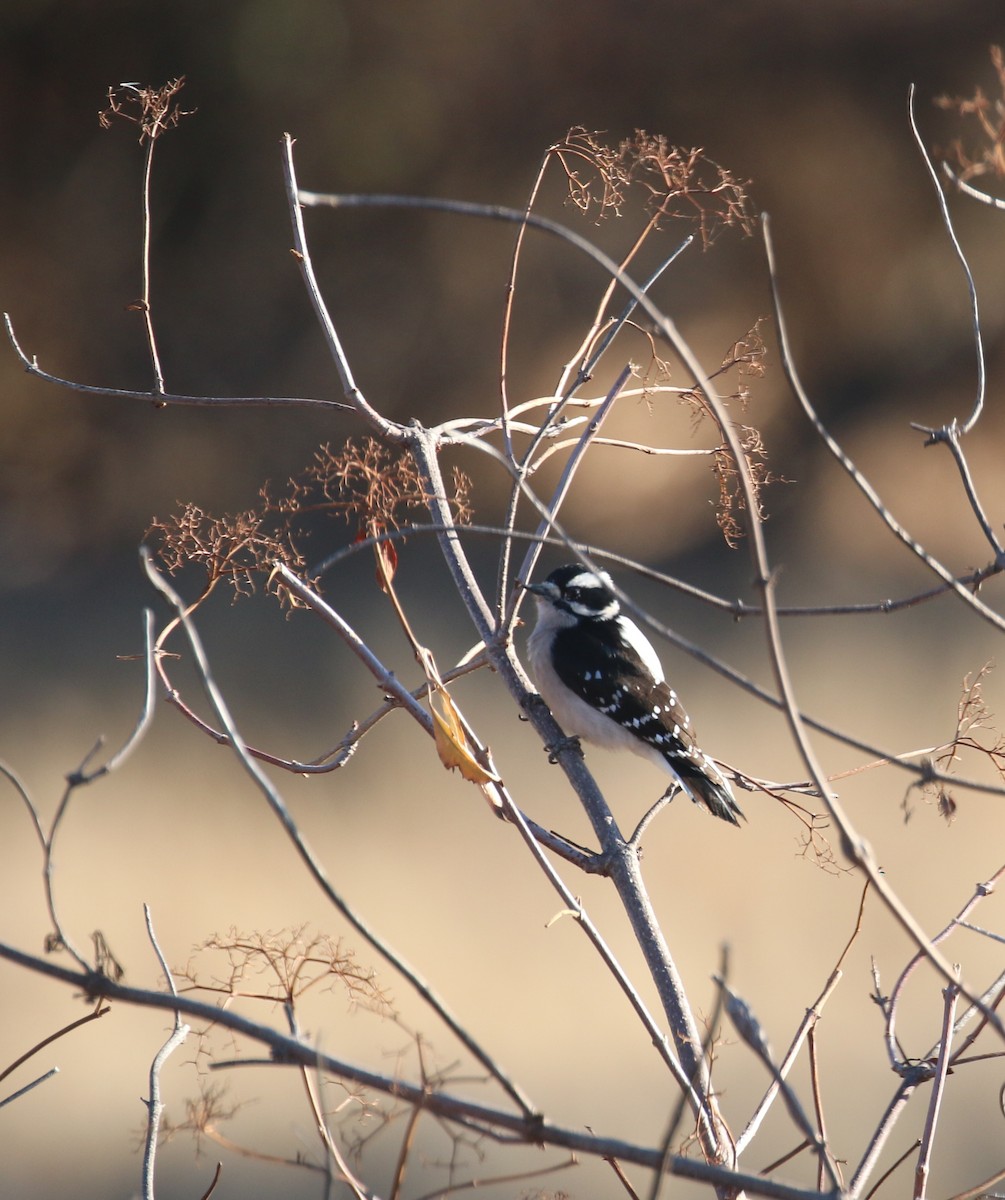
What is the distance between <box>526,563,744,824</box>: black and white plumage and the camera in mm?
2102

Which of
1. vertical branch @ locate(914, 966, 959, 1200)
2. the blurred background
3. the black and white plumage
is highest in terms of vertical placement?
the blurred background

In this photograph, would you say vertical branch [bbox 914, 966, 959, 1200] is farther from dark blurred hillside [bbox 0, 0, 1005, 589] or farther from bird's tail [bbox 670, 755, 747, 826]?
dark blurred hillside [bbox 0, 0, 1005, 589]

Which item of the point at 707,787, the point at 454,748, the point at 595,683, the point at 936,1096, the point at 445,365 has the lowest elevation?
the point at 936,1096

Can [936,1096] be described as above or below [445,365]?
below

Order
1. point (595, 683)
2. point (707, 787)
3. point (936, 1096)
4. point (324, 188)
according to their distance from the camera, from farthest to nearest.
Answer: point (324, 188)
point (595, 683)
point (707, 787)
point (936, 1096)

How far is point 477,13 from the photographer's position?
4.24m

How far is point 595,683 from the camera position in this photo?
2104 mm

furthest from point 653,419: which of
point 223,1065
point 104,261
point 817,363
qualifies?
point 223,1065

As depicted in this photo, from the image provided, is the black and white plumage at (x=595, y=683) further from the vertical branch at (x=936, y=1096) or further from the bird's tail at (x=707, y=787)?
the vertical branch at (x=936, y=1096)

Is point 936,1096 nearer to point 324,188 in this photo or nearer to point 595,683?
point 595,683

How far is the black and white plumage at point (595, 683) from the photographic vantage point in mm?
2102

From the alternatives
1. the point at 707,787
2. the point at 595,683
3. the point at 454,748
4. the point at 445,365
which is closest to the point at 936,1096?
the point at 454,748

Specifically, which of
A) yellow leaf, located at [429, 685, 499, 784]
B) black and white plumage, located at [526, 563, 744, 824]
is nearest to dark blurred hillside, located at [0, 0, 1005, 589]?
black and white plumage, located at [526, 563, 744, 824]

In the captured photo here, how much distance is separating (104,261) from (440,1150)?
10.6 feet
